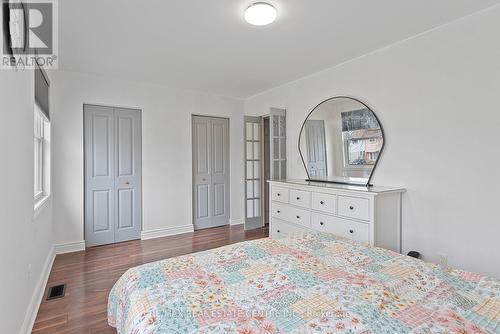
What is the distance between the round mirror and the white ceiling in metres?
0.60

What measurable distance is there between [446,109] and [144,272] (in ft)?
9.10

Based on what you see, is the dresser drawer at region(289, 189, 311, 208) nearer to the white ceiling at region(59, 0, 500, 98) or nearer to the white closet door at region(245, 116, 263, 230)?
the white closet door at region(245, 116, 263, 230)

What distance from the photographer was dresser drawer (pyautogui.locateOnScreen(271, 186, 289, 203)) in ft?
12.0

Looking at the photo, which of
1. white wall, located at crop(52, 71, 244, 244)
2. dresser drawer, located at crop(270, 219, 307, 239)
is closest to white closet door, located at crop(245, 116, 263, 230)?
white wall, located at crop(52, 71, 244, 244)

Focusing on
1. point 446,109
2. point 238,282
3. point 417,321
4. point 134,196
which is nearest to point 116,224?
point 134,196

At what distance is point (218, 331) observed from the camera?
96 centimetres

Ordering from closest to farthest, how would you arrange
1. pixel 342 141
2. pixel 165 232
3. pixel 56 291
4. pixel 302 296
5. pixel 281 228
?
pixel 302 296 < pixel 56 291 < pixel 342 141 < pixel 281 228 < pixel 165 232

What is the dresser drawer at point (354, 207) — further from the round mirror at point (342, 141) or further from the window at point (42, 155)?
the window at point (42, 155)

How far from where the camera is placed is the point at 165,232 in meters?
4.36

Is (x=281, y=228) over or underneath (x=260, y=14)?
underneath

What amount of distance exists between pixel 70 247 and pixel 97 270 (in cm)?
93

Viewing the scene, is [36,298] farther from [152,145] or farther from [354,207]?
[354,207]

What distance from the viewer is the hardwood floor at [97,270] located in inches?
81.8

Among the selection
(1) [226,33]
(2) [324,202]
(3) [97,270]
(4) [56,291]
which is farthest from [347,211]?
(4) [56,291]
